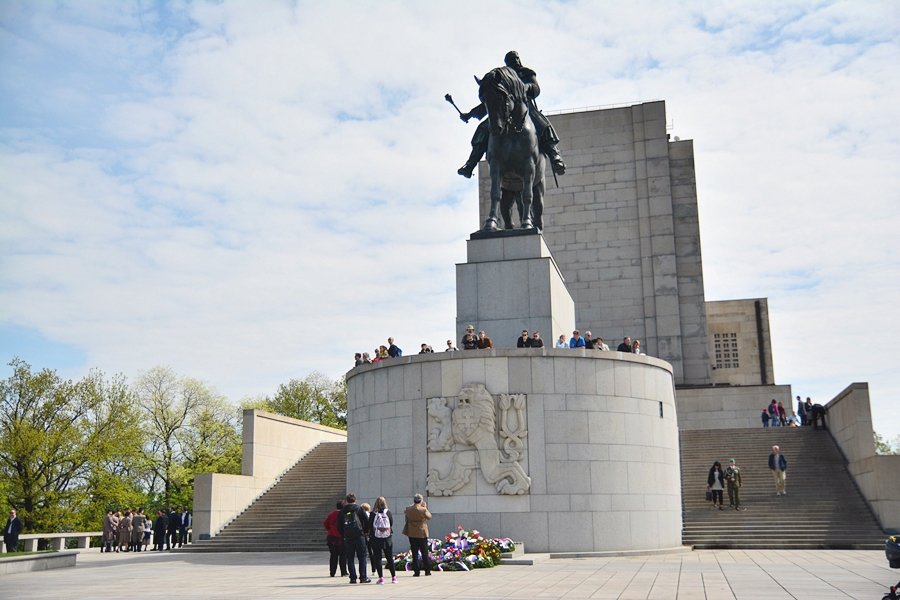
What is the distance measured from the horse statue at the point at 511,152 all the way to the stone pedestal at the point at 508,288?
0.72 m

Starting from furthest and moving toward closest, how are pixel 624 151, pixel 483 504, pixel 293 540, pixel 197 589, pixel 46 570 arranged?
1. pixel 624 151
2. pixel 293 540
3. pixel 46 570
4. pixel 483 504
5. pixel 197 589

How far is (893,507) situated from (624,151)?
2755cm

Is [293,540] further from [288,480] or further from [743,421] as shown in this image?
[743,421]

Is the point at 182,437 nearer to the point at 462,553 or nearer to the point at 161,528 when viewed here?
the point at 161,528

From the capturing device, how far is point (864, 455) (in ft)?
85.3

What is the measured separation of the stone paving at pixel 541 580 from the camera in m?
12.9

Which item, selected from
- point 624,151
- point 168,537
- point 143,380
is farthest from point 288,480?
point 143,380

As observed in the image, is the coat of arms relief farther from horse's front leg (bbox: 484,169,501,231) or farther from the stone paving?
horse's front leg (bbox: 484,169,501,231)

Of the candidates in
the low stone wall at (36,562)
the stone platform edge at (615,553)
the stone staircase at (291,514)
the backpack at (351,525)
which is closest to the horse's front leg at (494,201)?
the stone platform edge at (615,553)

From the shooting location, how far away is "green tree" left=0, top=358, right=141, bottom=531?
141 feet

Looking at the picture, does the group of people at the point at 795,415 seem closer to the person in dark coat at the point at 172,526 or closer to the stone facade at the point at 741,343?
the stone facade at the point at 741,343

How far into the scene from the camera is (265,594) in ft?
43.2

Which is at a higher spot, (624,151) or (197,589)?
(624,151)

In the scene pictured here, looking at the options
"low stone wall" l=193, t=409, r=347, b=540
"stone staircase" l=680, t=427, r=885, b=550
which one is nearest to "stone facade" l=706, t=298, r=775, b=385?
"stone staircase" l=680, t=427, r=885, b=550
